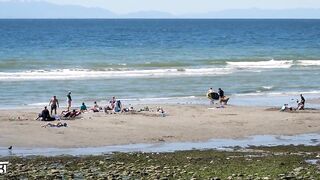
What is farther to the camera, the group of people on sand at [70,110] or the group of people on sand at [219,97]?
the group of people on sand at [219,97]

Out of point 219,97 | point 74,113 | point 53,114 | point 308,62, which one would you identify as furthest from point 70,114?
point 308,62

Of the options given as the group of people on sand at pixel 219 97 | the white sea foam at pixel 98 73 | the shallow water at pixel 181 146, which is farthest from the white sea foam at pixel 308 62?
the shallow water at pixel 181 146

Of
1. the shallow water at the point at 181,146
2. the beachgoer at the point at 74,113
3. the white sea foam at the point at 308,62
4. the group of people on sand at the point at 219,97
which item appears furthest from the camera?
the white sea foam at the point at 308,62

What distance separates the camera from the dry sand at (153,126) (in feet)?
83.5

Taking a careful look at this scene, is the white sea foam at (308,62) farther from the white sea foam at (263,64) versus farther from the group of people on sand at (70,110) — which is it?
the group of people on sand at (70,110)

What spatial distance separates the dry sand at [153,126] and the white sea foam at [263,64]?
97.4 feet

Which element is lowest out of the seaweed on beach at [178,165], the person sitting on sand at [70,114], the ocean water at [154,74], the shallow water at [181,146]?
the seaweed on beach at [178,165]

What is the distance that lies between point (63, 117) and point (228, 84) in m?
18.4

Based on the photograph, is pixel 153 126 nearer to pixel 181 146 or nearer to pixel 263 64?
pixel 181 146

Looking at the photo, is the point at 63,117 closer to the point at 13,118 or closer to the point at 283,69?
the point at 13,118

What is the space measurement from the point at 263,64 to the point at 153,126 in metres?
38.7

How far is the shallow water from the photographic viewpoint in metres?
23.1

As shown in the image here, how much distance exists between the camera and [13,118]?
29828 millimetres

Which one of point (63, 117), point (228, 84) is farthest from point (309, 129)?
point (228, 84)
